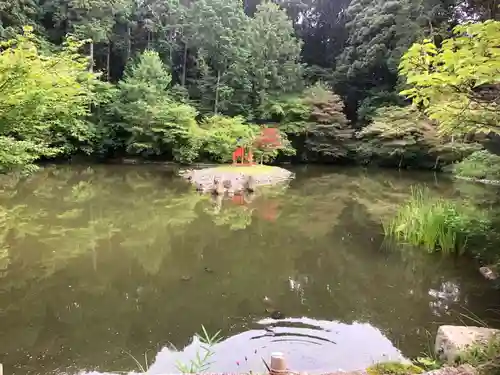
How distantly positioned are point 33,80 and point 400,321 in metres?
3.61

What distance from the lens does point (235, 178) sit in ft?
42.8

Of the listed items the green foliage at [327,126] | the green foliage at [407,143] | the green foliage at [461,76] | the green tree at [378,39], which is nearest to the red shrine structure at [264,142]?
the green foliage at [327,126]

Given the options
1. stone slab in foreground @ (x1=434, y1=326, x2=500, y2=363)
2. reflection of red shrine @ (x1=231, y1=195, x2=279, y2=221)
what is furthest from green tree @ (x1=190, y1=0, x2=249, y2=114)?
stone slab in foreground @ (x1=434, y1=326, x2=500, y2=363)

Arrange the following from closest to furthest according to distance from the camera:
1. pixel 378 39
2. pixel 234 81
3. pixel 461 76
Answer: pixel 461 76, pixel 234 81, pixel 378 39

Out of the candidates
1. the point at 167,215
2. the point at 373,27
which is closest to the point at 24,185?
the point at 167,215

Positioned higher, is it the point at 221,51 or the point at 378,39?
the point at 378,39

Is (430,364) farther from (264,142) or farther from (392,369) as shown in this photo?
(264,142)

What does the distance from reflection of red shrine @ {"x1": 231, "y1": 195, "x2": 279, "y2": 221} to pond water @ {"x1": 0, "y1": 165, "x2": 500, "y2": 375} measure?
0.08 meters

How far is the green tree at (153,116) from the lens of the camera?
16.9 m

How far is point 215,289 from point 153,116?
1362 centimetres

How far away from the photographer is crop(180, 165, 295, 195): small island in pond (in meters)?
11.2

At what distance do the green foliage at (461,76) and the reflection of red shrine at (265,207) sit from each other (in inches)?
154

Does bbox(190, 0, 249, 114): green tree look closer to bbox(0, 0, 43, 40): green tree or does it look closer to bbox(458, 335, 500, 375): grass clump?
bbox(0, 0, 43, 40): green tree

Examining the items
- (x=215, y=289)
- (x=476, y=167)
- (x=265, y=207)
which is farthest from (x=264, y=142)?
(x=215, y=289)
